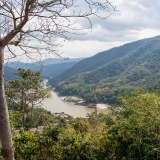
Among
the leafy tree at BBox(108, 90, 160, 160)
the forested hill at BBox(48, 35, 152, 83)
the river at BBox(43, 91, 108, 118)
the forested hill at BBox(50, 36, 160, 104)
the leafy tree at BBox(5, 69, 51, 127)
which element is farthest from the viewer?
the forested hill at BBox(48, 35, 152, 83)

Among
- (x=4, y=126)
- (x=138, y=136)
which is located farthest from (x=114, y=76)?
(x=4, y=126)

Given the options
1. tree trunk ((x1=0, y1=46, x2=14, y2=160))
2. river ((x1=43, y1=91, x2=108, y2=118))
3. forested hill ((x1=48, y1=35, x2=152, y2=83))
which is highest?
forested hill ((x1=48, y1=35, x2=152, y2=83))

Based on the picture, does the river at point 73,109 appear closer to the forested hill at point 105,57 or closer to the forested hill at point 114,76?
the forested hill at point 114,76

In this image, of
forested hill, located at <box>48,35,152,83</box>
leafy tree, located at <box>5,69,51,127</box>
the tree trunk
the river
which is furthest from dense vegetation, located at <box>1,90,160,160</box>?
forested hill, located at <box>48,35,152,83</box>

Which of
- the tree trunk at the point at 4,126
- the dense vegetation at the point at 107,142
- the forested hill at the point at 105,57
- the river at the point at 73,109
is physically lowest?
the river at the point at 73,109

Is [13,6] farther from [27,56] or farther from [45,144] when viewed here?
[45,144]

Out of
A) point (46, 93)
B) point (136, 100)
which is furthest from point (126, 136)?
point (46, 93)

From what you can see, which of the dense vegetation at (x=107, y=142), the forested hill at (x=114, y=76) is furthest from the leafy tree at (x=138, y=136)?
the forested hill at (x=114, y=76)

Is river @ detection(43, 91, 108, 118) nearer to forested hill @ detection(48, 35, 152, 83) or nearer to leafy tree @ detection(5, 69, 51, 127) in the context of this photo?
leafy tree @ detection(5, 69, 51, 127)
